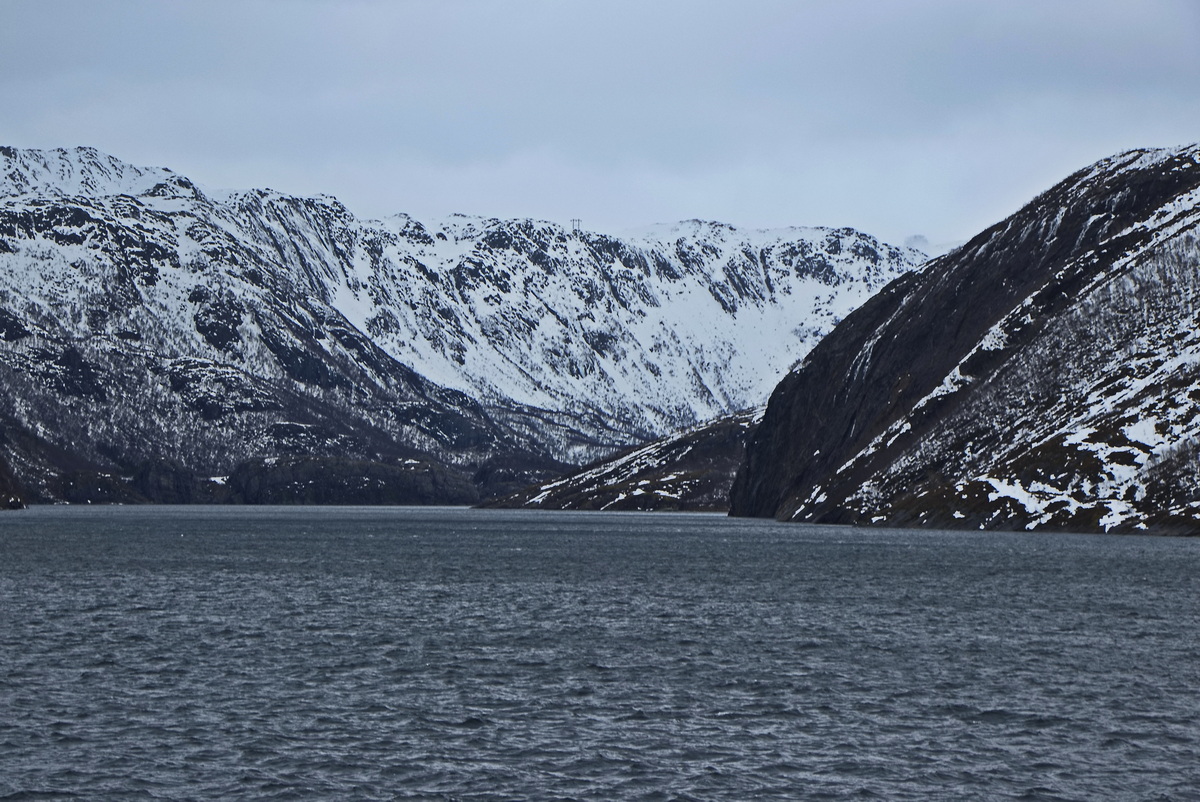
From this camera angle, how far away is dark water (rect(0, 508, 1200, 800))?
137 feet

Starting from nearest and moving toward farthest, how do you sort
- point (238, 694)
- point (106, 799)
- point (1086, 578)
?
point (106, 799)
point (238, 694)
point (1086, 578)

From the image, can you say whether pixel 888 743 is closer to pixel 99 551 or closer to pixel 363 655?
pixel 363 655

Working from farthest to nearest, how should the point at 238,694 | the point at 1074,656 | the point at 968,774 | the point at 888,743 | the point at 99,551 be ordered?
the point at 99,551 < the point at 1074,656 < the point at 238,694 < the point at 888,743 < the point at 968,774

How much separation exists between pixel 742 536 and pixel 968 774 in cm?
15776

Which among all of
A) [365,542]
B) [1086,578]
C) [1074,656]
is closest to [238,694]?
[1074,656]

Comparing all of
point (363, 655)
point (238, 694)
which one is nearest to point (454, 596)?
point (363, 655)

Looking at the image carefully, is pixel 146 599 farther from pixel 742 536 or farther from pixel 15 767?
pixel 742 536

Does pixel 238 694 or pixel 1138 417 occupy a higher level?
pixel 1138 417

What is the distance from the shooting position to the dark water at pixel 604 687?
41656 mm

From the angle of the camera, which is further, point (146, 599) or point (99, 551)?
point (99, 551)

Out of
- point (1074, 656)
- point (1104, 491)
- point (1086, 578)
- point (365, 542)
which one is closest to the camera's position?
point (1074, 656)

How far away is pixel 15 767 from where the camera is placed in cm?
4253

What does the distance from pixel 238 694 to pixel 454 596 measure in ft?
138

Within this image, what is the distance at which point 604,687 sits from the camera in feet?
186
